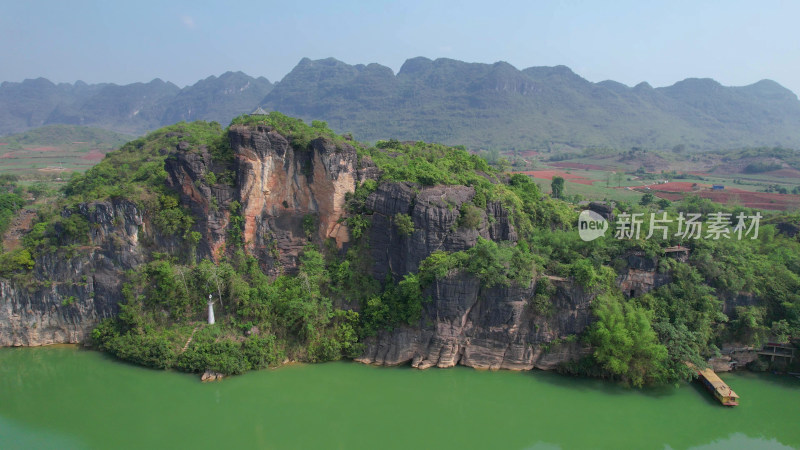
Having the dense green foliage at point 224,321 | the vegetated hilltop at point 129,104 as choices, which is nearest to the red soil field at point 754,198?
the dense green foliage at point 224,321

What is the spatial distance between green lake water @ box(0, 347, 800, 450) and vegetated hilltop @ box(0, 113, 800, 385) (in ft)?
2.16

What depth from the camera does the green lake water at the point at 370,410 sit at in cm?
1141

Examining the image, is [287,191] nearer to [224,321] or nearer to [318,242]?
[318,242]

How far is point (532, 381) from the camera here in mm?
13523

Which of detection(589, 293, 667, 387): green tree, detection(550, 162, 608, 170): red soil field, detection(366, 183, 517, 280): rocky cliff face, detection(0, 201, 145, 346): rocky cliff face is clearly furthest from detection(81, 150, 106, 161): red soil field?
detection(589, 293, 667, 387): green tree

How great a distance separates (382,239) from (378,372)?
13.8ft

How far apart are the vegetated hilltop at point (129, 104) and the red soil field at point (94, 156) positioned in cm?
4720

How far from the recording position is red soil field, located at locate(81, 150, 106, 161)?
6278cm

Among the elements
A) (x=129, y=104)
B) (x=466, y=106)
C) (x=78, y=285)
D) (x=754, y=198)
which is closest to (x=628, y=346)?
(x=78, y=285)

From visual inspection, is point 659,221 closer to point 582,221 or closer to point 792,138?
point 582,221

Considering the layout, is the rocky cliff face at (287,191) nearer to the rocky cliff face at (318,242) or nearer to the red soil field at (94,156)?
the rocky cliff face at (318,242)

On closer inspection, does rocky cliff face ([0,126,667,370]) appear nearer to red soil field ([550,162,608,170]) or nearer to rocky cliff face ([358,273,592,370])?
rocky cliff face ([358,273,592,370])

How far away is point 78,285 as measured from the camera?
14719 millimetres

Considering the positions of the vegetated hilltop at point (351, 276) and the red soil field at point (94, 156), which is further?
the red soil field at point (94, 156)
